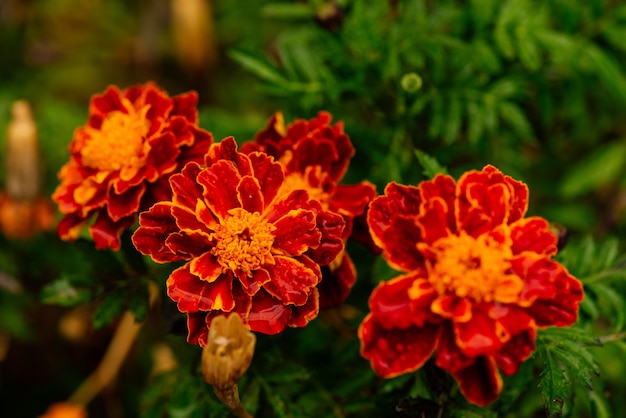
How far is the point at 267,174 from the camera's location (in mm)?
887

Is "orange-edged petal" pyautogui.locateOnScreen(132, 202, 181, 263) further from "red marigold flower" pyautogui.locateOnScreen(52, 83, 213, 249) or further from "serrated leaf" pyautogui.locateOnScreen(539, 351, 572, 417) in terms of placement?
"serrated leaf" pyautogui.locateOnScreen(539, 351, 572, 417)

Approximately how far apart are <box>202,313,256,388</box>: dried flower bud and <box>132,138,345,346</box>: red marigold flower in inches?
1.5

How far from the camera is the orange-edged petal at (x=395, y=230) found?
83 centimetres

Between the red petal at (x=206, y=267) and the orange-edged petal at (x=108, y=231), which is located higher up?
the red petal at (x=206, y=267)

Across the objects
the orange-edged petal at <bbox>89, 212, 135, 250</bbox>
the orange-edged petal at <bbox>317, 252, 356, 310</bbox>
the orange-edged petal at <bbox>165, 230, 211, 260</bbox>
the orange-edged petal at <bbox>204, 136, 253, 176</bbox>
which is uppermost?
the orange-edged petal at <bbox>204, 136, 253, 176</bbox>

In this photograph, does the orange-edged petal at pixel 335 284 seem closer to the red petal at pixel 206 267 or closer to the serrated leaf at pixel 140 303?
the red petal at pixel 206 267

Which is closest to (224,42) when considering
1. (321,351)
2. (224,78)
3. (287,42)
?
(224,78)

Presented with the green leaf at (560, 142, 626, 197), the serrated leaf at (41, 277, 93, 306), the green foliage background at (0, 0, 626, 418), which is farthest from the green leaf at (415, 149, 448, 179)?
the green leaf at (560, 142, 626, 197)

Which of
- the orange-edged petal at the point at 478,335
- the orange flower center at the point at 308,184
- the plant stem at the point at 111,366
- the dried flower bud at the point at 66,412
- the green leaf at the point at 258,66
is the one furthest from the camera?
the plant stem at the point at 111,366

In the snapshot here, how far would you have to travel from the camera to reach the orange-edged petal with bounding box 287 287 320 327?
0.83m

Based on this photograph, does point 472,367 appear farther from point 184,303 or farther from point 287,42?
point 287,42

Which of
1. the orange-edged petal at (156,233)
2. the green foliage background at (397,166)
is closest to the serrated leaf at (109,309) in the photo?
the green foliage background at (397,166)

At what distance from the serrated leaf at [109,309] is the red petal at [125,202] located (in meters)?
0.18

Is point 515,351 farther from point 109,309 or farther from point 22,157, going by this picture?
point 22,157
